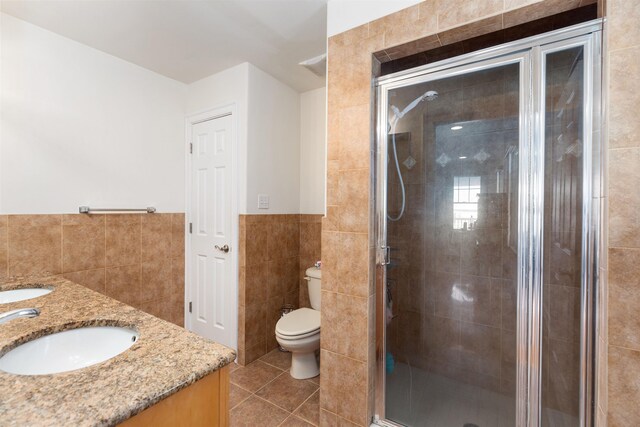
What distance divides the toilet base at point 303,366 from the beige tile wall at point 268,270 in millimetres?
418

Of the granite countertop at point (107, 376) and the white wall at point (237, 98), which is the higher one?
the white wall at point (237, 98)

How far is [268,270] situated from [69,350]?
156 cm

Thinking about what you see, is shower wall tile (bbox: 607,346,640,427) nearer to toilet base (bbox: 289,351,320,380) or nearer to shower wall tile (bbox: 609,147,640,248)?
shower wall tile (bbox: 609,147,640,248)

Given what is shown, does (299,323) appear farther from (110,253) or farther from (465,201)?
(110,253)

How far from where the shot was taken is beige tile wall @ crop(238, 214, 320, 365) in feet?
7.47

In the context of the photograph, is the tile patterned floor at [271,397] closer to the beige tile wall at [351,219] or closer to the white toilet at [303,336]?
the white toilet at [303,336]

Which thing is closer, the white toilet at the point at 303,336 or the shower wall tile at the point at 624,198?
the shower wall tile at the point at 624,198

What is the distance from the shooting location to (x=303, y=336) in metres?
1.96

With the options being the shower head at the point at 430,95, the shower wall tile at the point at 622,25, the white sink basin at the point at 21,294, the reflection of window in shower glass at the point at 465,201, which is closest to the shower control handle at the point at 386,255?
the reflection of window in shower glass at the point at 465,201

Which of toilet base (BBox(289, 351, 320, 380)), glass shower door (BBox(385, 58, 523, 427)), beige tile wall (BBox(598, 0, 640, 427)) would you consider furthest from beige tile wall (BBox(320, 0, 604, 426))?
beige tile wall (BBox(598, 0, 640, 427))

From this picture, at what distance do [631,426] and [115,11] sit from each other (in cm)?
303

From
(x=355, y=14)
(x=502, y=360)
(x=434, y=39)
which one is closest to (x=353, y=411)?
(x=502, y=360)

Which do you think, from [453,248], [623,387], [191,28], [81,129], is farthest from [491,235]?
[81,129]

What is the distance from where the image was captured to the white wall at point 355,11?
4.65 feet
